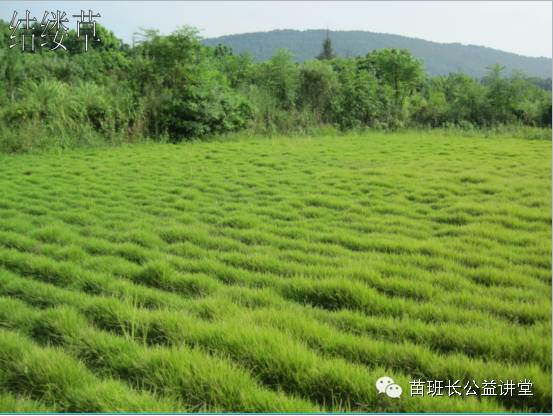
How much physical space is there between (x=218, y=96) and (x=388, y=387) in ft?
38.6

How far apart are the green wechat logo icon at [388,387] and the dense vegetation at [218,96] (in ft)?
19.8

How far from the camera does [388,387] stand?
204 centimetres

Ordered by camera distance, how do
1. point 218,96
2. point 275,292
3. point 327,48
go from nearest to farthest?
point 275,292
point 327,48
point 218,96

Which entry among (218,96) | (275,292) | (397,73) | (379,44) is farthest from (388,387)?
(218,96)

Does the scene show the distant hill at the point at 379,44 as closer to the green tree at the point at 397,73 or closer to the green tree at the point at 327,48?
the green tree at the point at 327,48

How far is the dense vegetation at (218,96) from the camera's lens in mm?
8031

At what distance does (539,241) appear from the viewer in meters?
3.50

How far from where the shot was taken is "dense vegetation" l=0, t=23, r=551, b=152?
803 centimetres

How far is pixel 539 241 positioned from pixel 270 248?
199cm

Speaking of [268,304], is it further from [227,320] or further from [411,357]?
[411,357]

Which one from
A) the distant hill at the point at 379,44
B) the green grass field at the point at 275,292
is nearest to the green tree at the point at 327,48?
the distant hill at the point at 379,44

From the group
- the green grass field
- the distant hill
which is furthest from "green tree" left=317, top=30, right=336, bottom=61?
the green grass field

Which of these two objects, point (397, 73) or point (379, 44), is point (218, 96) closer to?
point (397, 73)

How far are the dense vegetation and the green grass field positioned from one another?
8.23 ft
